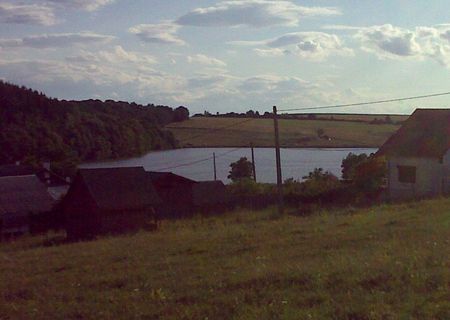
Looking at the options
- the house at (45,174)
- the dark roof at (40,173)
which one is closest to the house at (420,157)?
the house at (45,174)

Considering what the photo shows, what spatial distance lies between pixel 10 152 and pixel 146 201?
→ 3334 centimetres

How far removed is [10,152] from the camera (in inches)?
2616

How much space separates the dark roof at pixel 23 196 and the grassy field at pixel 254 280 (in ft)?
96.2

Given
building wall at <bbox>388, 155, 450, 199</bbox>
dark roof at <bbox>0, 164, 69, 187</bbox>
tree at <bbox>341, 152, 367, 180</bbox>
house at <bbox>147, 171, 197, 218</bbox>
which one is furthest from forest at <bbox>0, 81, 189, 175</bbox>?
building wall at <bbox>388, 155, 450, 199</bbox>

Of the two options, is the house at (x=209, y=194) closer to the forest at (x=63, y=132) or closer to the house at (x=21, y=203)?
the house at (x=21, y=203)

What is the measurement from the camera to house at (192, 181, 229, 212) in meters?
43.2

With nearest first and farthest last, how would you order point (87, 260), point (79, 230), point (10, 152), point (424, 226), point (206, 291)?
point (206, 291)
point (87, 260)
point (424, 226)
point (79, 230)
point (10, 152)

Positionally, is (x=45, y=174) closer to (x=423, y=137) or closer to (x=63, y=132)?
(x=63, y=132)

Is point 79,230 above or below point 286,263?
below

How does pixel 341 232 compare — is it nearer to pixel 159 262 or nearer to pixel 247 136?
pixel 159 262

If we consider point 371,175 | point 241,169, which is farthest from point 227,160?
point 371,175

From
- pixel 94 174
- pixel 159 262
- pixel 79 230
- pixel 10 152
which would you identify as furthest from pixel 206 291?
pixel 10 152

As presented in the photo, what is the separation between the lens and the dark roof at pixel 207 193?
143ft

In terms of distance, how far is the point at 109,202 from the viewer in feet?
117
